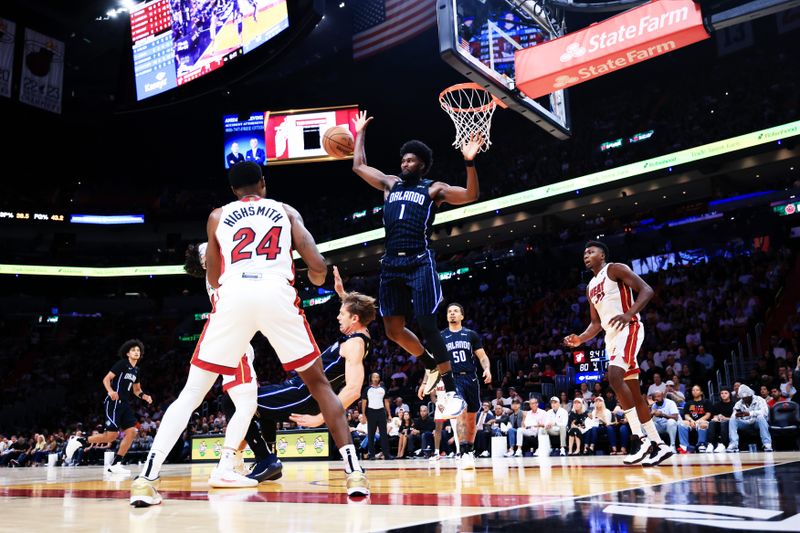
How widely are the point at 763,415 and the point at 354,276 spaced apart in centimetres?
2275

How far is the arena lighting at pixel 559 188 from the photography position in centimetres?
1964

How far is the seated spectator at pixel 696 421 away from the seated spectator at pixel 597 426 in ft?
4.07

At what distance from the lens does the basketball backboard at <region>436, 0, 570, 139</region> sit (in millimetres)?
7816

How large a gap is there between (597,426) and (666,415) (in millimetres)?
1186

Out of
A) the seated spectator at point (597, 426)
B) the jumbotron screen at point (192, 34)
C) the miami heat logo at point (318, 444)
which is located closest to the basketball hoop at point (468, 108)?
the seated spectator at point (597, 426)

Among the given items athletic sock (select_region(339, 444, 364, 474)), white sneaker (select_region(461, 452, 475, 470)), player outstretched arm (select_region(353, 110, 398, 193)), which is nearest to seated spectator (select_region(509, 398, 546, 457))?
white sneaker (select_region(461, 452, 475, 470))

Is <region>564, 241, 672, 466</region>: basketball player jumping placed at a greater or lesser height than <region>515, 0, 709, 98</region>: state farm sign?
lesser

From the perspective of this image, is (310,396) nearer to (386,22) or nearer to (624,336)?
(624,336)

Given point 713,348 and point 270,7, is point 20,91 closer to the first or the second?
point 270,7

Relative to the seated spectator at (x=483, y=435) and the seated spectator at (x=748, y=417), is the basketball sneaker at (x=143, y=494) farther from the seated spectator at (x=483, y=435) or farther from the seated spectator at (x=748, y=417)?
the seated spectator at (x=483, y=435)

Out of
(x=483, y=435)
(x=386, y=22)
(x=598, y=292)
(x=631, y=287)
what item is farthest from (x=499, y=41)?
(x=386, y=22)

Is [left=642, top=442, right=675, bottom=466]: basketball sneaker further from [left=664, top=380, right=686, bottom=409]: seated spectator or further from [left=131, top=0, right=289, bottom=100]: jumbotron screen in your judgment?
[left=131, top=0, right=289, bottom=100]: jumbotron screen

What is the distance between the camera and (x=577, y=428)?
12367mm

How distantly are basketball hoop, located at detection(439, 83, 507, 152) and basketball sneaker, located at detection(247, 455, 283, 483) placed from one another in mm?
4123
